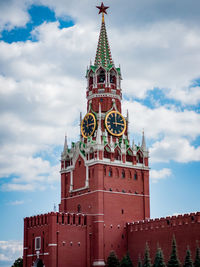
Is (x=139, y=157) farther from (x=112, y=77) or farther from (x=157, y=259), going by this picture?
(x=157, y=259)

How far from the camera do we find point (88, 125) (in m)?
82.4

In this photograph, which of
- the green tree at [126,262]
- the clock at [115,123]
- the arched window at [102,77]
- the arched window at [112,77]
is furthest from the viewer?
the arched window at [112,77]

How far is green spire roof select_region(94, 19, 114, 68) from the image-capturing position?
8625cm

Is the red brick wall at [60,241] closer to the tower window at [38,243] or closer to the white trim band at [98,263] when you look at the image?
the tower window at [38,243]

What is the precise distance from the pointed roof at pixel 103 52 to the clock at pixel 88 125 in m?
9.89

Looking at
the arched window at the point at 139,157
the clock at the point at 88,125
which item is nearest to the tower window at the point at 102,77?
the clock at the point at 88,125

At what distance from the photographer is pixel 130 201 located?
77.2m

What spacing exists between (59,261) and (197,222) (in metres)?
19.8

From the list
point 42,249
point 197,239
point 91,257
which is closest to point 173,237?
point 197,239

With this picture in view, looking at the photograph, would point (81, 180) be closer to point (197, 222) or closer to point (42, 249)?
point (42, 249)

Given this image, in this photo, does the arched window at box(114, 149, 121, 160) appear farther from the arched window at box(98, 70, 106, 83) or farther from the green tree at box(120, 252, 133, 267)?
the green tree at box(120, 252, 133, 267)

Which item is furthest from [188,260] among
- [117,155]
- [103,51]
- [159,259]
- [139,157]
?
[103,51]

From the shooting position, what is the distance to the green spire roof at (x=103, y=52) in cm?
8625

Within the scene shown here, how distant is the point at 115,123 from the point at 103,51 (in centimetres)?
1471
